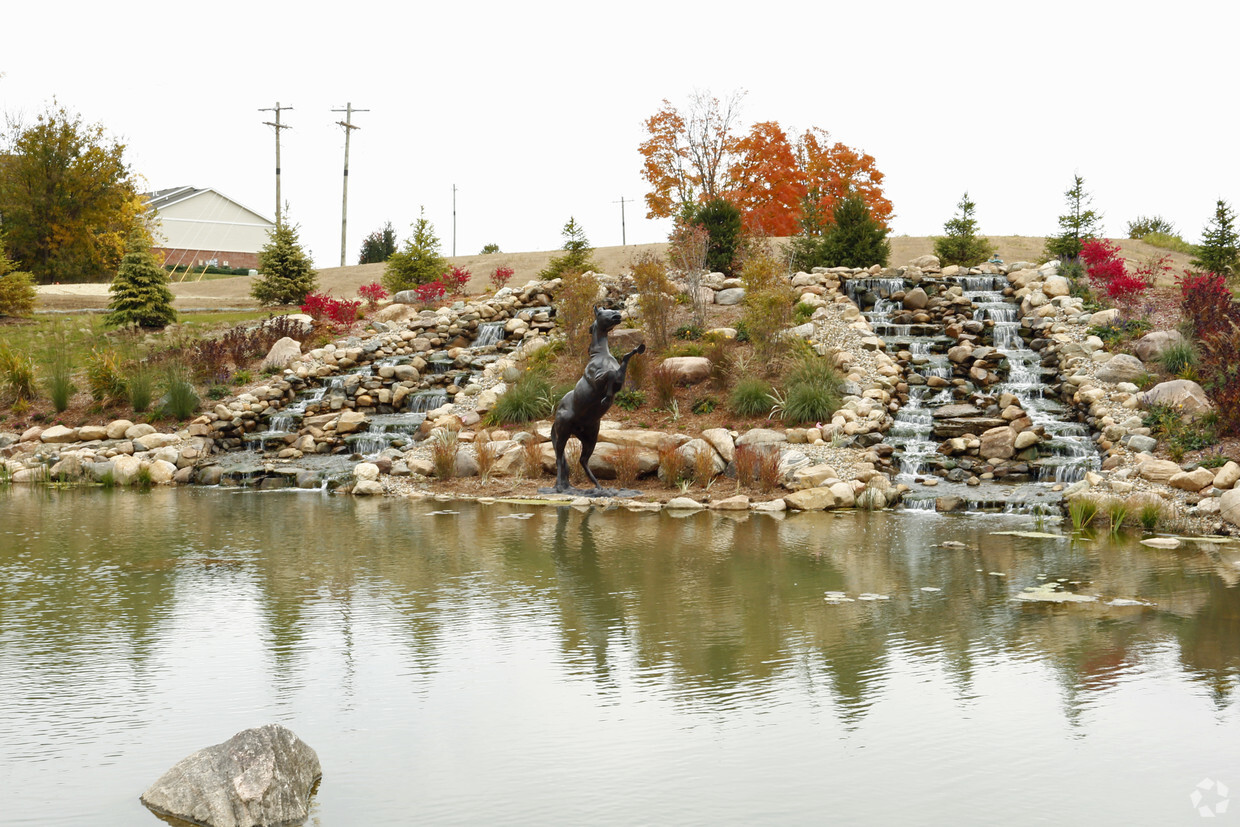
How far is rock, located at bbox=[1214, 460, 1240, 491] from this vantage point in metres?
9.52

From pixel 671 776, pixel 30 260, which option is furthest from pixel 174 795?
pixel 30 260

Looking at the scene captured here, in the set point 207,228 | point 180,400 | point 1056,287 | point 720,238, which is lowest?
point 180,400

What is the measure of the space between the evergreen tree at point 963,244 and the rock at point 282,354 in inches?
546

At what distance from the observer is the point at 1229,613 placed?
5672 millimetres

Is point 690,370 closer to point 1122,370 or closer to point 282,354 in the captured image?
point 1122,370

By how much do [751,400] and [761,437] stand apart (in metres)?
1.18

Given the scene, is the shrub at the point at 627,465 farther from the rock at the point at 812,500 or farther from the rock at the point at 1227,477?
the rock at the point at 1227,477

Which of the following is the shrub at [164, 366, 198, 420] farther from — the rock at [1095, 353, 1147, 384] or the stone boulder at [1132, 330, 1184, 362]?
the stone boulder at [1132, 330, 1184, 362]

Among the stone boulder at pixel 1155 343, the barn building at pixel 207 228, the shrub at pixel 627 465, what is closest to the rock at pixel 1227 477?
the stone boulder at pixel 1155 343

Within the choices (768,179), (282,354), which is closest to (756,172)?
(768,179)

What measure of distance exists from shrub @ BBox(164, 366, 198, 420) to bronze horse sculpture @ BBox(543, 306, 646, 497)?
714 cm

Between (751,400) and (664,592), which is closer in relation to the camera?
(664,592)

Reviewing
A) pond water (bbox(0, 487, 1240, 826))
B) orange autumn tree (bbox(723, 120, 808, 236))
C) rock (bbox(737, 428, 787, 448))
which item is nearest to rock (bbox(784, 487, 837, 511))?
rock (bbox(737, 428, 787, 448))

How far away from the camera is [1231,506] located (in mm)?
8945
